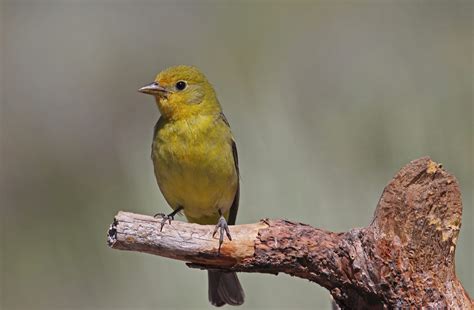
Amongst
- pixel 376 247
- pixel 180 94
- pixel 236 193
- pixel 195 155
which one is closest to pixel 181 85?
pixel 180 94

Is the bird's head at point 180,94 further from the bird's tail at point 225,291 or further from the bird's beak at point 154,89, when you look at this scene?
the bird's tail at point 225,291

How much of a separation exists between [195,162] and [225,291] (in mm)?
929

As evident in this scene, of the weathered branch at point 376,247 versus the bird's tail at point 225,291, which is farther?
the bird's tail at point 225,291

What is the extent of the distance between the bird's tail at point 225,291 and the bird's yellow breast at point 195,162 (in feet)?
1.57

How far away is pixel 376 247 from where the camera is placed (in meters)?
4.46

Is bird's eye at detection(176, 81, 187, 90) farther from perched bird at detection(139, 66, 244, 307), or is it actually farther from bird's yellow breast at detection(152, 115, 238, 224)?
bird's yellow breast at detection(152, 115, 238, 224)

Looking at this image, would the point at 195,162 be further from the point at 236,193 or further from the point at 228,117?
the point at 228,117

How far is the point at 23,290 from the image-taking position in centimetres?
904

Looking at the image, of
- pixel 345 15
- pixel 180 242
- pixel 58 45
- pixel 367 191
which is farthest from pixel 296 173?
pixel 58 45

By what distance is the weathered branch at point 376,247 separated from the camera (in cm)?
446

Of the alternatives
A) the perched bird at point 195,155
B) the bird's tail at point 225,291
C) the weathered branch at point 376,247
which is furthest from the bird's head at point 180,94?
the weathered branch at point 376,247

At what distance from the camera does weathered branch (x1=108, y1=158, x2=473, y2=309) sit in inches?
175

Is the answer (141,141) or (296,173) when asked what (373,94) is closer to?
(296,173)

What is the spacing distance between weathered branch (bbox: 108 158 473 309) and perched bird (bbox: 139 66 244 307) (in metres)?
1.30
